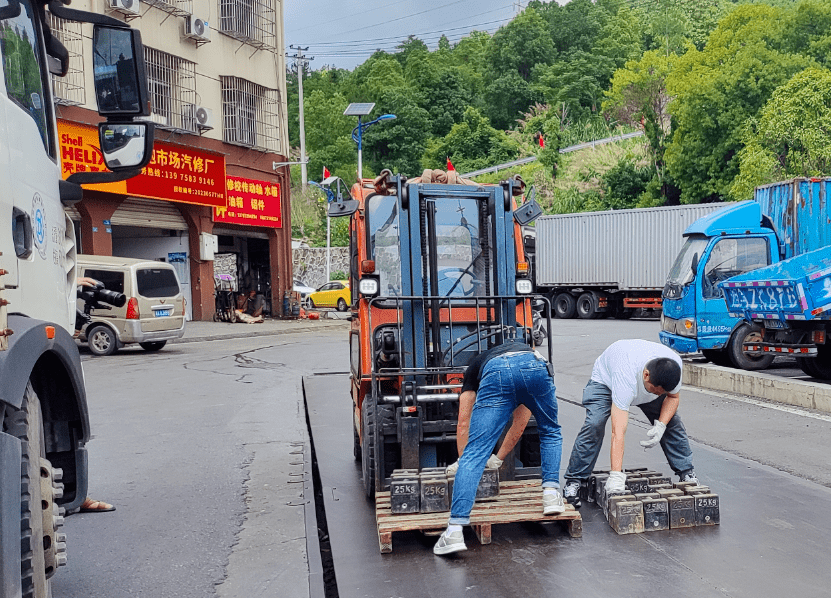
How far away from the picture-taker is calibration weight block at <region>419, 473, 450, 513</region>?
5.91 m

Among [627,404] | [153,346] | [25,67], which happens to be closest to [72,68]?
[153,346]

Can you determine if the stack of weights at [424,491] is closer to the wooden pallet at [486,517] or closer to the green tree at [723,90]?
the wooden pallet at [486,517]

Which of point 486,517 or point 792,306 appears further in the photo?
point 792,306

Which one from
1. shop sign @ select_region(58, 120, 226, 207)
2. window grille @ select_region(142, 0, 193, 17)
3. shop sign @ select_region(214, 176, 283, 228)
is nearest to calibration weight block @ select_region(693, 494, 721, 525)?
shop sign @ select_region(58, 120, 226, 207)

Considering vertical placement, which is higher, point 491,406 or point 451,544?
point 491,406

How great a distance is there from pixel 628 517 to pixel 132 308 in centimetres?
1570

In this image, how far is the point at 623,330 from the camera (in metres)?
26.1

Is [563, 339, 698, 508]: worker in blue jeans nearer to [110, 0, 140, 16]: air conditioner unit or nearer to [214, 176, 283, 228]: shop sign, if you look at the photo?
[110, 0, 140, 16]: air conditioner unit

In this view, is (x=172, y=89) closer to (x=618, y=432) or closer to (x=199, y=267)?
(x=199, y=267)

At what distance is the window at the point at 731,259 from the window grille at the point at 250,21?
2179cm

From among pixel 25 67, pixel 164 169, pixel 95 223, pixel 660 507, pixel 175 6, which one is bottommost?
pixel 660 507

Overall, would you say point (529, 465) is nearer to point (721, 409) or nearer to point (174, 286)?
point (721, 409)

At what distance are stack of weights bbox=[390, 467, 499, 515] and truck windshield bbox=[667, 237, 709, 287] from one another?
10.7m

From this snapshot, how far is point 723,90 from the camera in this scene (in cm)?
4100
